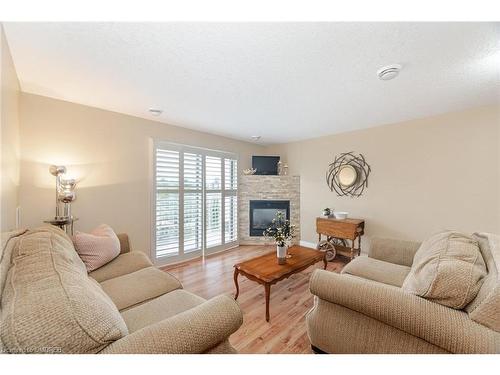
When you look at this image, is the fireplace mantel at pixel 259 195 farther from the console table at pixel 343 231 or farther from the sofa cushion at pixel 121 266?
the sofa cushion at pixel 121 266

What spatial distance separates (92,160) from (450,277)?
3463 millimetres

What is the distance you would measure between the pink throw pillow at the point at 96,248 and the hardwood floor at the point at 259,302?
104cm

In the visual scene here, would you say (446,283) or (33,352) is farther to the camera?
(446,283)

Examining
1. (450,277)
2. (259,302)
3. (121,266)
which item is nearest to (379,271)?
(450,277)

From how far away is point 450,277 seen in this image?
1.03 meters

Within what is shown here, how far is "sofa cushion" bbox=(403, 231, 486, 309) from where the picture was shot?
999 millimetres

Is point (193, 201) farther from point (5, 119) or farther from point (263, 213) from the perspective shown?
point (5, 119)

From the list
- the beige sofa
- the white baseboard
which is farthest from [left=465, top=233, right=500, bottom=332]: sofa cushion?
the white baseboard

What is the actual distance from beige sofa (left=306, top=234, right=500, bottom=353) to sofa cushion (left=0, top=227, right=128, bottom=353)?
3.89 ft

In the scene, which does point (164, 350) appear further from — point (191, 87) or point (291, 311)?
point (191, 87)

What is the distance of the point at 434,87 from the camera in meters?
1.95

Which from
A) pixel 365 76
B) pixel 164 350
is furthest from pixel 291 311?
pixel 365 76

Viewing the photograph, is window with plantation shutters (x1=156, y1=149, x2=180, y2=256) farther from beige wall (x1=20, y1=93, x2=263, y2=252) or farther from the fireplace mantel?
the fireplace mantel

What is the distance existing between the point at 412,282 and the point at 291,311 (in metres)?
1.18
